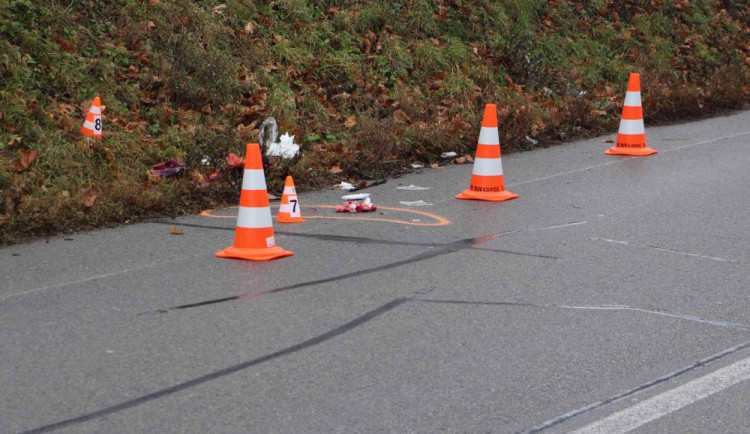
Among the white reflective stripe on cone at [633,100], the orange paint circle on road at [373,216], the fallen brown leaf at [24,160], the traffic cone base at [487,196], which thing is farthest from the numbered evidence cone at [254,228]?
the white reflective stripe on cone at [633,100]

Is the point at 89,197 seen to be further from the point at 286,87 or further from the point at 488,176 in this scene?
the point at 286,87

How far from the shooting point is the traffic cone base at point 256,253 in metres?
7.32

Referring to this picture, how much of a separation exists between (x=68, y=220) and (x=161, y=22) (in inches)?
196

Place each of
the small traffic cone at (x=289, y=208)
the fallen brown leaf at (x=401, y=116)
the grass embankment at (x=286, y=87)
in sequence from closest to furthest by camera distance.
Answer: the small traffic cone at (x=289, y=208), the grass embankment at (x=286, y=87), the fallen brown leaf at (x=401, y=116)

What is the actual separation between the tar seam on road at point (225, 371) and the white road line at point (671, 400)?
1683 mm

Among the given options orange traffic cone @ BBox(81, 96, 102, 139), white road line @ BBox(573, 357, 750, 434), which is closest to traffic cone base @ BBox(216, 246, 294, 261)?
orange traffic cone @ BBox(81, 96, 102, 139)

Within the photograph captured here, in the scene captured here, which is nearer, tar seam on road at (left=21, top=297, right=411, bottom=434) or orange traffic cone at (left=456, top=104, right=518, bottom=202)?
tar seam on road at (left=21, top=297, right=411, bottom=434)

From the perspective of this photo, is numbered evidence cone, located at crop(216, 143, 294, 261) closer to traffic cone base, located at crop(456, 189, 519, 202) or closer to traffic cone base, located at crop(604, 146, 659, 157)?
traffic cone base, located at crop(456, 189, 519, 202)

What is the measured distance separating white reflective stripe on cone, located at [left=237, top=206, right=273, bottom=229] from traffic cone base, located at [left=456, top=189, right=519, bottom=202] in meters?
2.87

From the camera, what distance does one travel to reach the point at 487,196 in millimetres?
9703

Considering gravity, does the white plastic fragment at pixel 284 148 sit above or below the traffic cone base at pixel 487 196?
above

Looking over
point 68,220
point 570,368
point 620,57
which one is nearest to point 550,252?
point 570,368

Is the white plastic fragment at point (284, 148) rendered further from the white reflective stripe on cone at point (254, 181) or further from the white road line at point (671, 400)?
the white road line at point (671, 400)

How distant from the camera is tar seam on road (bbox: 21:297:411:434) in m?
4.36
